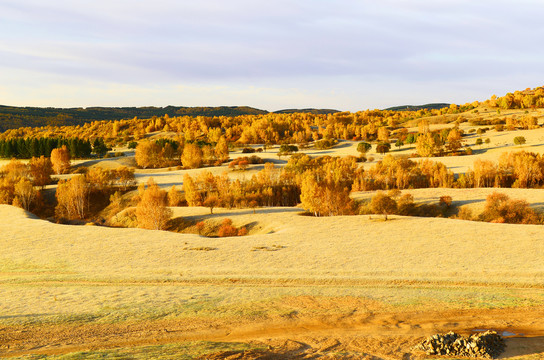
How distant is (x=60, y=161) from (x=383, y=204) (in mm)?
82418

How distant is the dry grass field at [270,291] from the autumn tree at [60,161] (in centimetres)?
6704

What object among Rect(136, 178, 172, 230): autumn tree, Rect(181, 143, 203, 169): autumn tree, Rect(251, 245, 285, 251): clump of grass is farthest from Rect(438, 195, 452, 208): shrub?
Rect(181, 143, 203, 169): autumn tree

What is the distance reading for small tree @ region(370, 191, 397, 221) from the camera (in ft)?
177

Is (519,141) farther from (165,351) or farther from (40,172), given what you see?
(40,172)

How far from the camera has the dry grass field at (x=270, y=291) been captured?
50.9 ft

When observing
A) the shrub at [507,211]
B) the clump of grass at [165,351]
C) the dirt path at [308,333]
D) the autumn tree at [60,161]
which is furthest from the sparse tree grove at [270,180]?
the clump of grass at [165,351]

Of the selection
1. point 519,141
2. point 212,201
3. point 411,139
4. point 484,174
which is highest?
point 411,139

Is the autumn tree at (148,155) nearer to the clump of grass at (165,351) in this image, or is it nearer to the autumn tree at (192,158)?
the autumn tree at (192,158)

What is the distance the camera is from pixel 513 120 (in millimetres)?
133500

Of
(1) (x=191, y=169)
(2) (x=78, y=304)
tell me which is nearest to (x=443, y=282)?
(2) (x=78, y=304)

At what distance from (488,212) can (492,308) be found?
117ft

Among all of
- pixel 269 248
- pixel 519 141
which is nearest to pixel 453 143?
pixel 519 141

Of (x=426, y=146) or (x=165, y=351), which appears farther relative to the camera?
(x=426, y=146)

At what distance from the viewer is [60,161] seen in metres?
102
